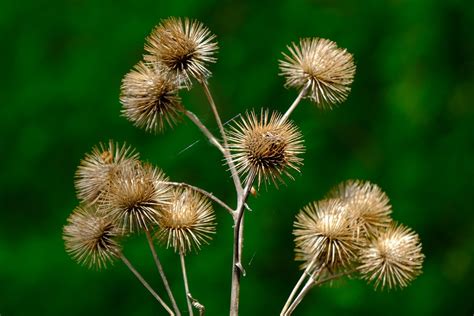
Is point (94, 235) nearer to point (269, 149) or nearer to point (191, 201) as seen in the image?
point (191, 201)

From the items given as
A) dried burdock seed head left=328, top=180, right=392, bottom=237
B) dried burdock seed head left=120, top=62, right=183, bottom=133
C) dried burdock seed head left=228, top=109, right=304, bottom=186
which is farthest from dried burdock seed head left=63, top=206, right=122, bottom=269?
dried burdock seed head left=328, top=180, right=392, bottom=237

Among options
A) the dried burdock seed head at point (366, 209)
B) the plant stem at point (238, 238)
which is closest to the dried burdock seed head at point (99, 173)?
the plant stem at point (238, 238)

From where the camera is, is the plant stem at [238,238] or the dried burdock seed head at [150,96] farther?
the dried burdock seed head at [150,96]

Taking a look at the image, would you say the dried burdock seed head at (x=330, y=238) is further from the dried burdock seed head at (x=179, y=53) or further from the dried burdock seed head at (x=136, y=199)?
the dried burdock seed head at (x=179, y=53)

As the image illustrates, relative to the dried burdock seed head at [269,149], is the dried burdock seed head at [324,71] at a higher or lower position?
higher

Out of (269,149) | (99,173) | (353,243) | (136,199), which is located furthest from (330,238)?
(99,173)

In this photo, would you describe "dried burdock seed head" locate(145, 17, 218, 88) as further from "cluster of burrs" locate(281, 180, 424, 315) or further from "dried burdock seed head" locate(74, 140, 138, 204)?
"cluster of burrs" locate(281, 180, 424, 315)
